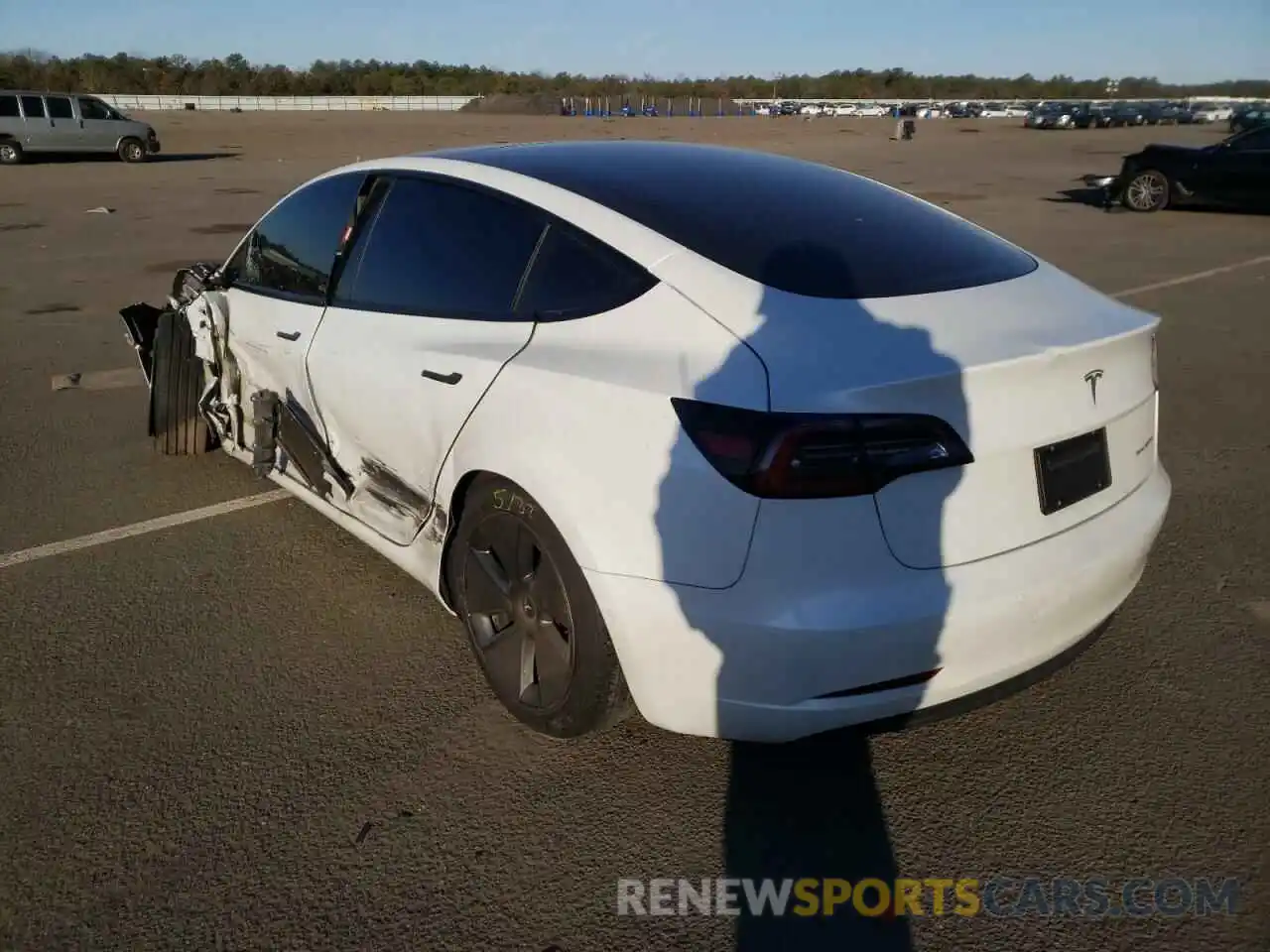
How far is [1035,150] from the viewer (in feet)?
117

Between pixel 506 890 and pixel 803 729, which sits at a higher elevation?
pixel 803 729

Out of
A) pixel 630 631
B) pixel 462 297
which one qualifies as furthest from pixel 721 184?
pixel 630 631

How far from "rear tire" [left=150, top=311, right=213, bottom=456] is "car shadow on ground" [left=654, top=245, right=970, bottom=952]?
11.8 ft

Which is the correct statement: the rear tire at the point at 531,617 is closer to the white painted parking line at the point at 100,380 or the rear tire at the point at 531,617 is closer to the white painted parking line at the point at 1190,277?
the white painted parking line at the point at 100,380

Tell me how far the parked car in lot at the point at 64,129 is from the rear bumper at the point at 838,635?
1216 inches

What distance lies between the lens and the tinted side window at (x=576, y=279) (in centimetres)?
280

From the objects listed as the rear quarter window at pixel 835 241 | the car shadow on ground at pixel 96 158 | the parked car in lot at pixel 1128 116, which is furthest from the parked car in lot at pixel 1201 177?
A: the parked car in lot at pixel 1128 116

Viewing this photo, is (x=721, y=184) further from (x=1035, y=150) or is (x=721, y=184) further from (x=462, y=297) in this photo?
(x=1035, y=150)

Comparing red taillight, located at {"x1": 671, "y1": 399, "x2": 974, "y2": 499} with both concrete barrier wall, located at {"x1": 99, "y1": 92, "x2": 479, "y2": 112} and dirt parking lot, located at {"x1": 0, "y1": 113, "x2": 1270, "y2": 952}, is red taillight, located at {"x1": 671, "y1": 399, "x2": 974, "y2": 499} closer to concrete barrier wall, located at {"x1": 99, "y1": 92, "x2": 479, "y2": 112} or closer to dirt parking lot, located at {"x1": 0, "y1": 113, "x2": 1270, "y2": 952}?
dirt parking lot, located at {"x1": 0, "y1": 113, "x2": 1270, "y2": 952}

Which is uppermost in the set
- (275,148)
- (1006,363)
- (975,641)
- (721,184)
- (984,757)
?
(275,148)

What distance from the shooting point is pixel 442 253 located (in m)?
3.44

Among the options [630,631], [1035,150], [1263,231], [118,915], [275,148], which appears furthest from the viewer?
[1035,150]

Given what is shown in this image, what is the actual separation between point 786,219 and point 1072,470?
113cm

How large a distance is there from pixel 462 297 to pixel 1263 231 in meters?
15.8
